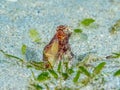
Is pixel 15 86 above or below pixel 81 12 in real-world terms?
below

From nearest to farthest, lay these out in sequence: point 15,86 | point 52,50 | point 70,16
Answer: point 15,86 → point 52,50 → point 70,16

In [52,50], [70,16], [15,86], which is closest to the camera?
[15,86]

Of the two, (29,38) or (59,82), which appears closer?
(59,82)

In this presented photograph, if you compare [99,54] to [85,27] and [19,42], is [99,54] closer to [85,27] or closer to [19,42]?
[85,27]

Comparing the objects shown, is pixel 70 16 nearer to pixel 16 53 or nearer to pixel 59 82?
pixel 16 53

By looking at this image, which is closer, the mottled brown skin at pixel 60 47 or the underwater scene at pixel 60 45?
the underwater scene at pixel 60 45

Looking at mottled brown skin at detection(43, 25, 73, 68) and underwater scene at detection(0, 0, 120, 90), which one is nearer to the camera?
underwater scene at detection(0, 0, 120, 90)

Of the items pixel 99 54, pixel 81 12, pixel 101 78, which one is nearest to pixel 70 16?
pixel 81 12

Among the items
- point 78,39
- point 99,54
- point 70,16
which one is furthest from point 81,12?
point 99,54
